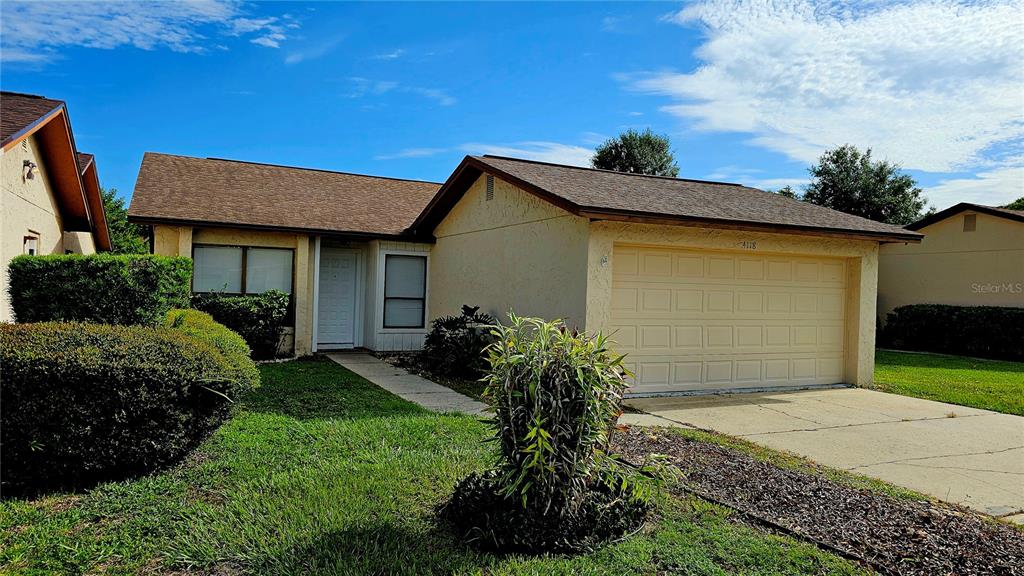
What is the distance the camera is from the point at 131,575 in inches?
146

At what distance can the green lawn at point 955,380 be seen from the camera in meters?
10.5

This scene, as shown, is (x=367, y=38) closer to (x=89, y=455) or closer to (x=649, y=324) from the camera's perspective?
(x=649, y=324)

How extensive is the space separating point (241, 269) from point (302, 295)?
133 centimetres

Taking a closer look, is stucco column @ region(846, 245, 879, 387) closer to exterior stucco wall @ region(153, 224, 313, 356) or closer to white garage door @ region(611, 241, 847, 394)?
white garage door @ region(611, 241, 847, 394)

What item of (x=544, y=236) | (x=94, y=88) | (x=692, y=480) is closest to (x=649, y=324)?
(x=544, y=236)

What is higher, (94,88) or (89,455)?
(94,88)

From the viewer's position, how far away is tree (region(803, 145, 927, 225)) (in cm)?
3133

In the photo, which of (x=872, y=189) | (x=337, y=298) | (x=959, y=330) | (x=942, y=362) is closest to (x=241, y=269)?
(x=337, y=298)

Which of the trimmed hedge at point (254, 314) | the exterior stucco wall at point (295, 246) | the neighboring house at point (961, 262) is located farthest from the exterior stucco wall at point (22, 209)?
the neighboring house at point (961, 262)

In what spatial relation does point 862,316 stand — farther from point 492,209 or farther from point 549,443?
point 549,443

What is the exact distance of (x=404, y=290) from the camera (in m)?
15.6

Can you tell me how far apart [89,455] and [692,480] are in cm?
480

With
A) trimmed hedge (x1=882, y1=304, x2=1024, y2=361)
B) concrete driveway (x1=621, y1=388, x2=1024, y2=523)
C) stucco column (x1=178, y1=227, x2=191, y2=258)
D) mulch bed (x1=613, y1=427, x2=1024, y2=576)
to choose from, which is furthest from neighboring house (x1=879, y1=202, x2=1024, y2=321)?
→ stucco column (x1=178, y1=227, x2=191, y2=258)

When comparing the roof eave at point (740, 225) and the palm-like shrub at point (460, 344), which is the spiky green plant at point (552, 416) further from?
the palm-like shrub at point (460, 344)
